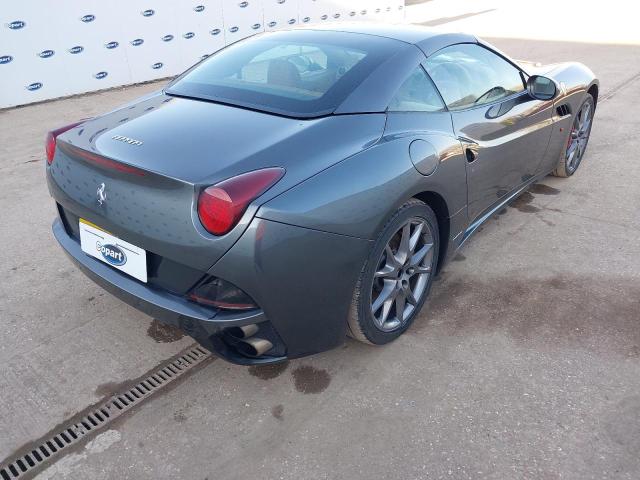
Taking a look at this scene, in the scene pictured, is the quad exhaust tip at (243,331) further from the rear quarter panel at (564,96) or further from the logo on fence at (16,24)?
the logo on fence at (16,24)

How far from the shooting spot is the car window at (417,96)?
251 centimetres

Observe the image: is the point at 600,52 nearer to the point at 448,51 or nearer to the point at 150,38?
the point at 150,38

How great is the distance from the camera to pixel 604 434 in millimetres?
2109

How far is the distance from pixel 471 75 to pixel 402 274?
1.29m

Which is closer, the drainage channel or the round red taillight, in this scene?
the round red taillight

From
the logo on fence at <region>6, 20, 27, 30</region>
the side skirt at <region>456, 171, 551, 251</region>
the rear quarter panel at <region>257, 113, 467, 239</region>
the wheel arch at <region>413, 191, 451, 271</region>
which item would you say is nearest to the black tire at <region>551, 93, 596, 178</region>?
the side skirt at <region>456, 171, 551, 251</region>

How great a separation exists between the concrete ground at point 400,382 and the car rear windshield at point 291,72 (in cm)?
122

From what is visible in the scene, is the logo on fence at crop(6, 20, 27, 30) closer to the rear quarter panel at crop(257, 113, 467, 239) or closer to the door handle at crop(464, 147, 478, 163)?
the rear quarter panel at crop(257, 113, 467, 239)

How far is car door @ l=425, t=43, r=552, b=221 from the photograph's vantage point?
2.81 metres

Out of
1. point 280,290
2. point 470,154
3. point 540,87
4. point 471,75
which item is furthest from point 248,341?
point 540,87

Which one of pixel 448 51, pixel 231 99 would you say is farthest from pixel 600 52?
A: pixel 231 99

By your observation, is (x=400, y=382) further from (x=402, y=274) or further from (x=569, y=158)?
(x=569, y=158)

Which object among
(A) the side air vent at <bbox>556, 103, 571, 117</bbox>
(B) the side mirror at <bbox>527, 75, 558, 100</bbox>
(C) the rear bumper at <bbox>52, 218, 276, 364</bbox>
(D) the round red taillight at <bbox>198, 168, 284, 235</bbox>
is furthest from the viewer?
(A) the side air vent at <bbox>556, 103, 571, 117</bbox>

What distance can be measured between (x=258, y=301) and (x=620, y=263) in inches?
98.7
